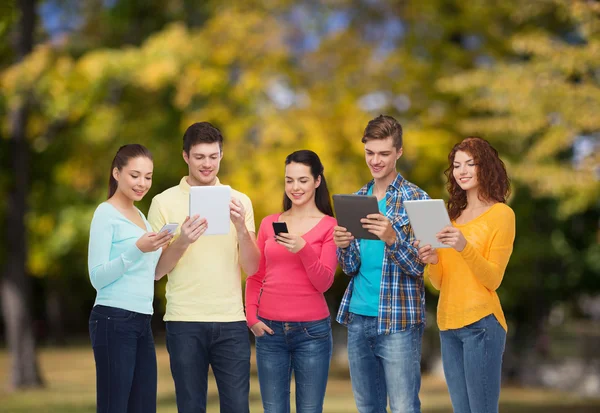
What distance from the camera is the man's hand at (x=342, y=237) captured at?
17.4 feet

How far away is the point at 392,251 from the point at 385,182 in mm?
499

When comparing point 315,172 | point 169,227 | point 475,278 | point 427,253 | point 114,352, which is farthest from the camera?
point 315,172

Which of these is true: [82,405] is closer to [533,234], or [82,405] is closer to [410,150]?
[410,150]

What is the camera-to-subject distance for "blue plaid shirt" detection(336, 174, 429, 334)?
5336 millimetres

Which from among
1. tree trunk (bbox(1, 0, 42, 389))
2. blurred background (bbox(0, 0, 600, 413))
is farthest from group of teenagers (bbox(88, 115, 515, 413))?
tree trunk (bbox(1, 0, 42, 389))

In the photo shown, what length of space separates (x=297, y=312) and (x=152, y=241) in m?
1.02

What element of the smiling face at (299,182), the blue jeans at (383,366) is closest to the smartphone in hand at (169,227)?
the smiling face at (299,182)

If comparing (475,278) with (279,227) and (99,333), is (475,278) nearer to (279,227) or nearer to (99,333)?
(279,227)

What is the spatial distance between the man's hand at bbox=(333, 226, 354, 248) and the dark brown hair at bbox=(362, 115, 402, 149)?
0.59m

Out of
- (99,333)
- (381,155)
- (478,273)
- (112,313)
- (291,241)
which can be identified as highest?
(381,155)

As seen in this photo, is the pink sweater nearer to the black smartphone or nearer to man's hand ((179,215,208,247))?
the black smartphone

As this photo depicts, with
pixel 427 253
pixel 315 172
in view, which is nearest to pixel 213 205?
pixel 315 172

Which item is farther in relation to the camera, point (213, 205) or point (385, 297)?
point (385, 297)

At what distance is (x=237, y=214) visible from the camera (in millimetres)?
5266
